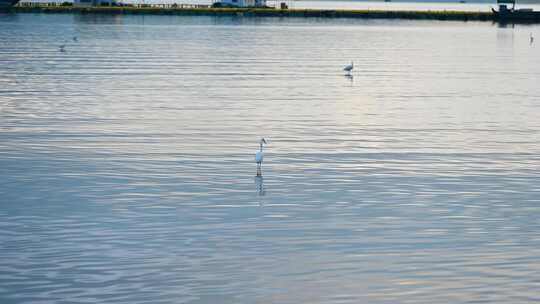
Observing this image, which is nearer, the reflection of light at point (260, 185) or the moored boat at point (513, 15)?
the reflection of light at point (260, 185)

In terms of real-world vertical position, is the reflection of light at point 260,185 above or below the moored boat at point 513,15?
below

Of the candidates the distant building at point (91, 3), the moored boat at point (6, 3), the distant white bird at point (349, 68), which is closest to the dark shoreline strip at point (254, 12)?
the distant building at point (91, 3)

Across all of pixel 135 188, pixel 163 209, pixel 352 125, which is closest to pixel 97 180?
pixel 135 188

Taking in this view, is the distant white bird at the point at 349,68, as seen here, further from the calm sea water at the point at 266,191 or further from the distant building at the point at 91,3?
the distant building at the point at 91,3

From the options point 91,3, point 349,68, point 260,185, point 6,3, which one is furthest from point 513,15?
point 260,185

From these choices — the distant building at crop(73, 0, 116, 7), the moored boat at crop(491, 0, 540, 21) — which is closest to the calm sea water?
the distant building at crop(73, 0, 116, 7)

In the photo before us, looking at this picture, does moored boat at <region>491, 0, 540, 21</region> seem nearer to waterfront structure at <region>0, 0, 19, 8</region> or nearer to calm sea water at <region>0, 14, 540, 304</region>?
waterfront structure at <region>0, 0, 19, 8</region>

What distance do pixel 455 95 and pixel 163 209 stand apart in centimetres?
3728

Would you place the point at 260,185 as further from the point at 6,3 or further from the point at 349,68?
the point at 6,3

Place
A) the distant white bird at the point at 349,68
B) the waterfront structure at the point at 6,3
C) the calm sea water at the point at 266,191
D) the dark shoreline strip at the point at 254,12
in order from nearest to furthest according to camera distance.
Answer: the calm sea water at the point at 266,191 → the distant white bird at the point at 349,68 → the waterfront structure at the point at 6,3 → the dark shoreline strip at the point at 254,12

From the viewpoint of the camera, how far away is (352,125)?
4500 cm

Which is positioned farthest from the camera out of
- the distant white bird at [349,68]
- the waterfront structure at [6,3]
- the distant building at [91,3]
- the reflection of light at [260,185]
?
the waterfront structure at [6,3]

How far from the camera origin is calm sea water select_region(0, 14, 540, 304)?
21078 mm

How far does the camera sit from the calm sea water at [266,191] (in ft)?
69.2
